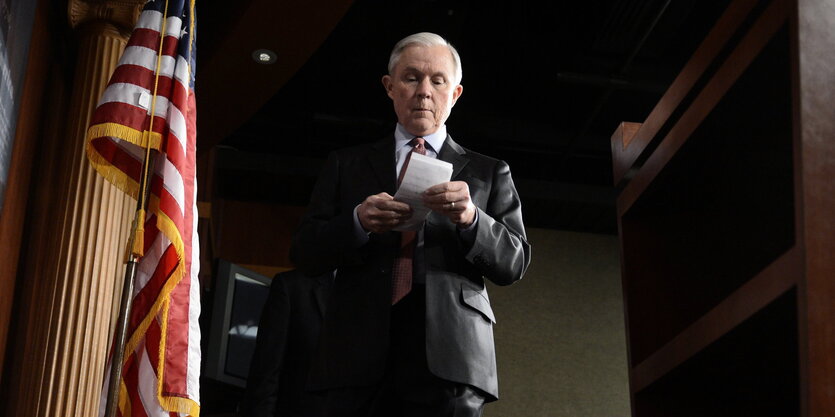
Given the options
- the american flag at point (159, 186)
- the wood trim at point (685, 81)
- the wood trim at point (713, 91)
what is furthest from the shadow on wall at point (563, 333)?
the wood trim at point (713, 91)

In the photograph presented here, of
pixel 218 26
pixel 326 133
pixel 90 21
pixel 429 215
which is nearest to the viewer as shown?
pixel 429 215

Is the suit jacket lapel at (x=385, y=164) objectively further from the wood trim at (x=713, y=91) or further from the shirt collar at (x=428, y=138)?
the wood trim at (x=713, y=91)

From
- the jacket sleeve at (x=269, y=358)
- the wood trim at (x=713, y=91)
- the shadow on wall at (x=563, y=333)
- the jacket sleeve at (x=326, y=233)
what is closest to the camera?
the wood trim at (x=713, y=91)

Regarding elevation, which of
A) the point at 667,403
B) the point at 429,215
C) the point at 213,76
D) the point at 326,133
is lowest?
the point at 667,403

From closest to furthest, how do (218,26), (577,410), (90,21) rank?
(90,21)
(218,26)
(577,410)

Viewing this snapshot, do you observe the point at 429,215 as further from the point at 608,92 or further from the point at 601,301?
the point at 601,301

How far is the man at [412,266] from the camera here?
1718 mm

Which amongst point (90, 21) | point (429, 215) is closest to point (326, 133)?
point (90, 21)

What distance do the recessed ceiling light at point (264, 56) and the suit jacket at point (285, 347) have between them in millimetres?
1520

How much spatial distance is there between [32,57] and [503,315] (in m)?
5.64

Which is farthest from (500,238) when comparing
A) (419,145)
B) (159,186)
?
(159,186)

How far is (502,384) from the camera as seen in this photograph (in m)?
8.20

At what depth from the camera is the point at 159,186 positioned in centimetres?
247

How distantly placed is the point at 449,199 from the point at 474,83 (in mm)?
5289
